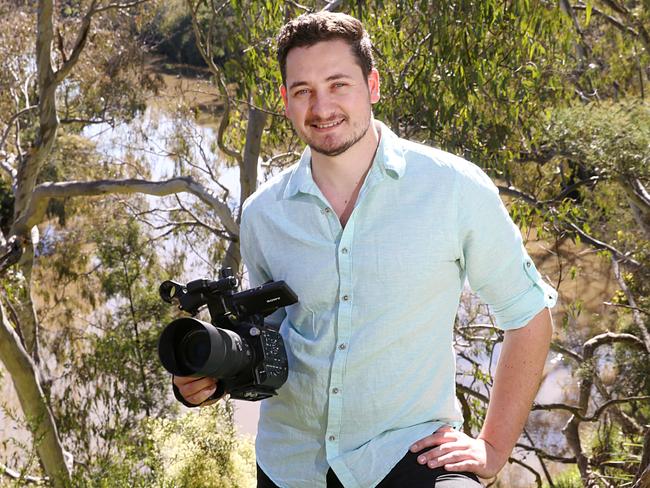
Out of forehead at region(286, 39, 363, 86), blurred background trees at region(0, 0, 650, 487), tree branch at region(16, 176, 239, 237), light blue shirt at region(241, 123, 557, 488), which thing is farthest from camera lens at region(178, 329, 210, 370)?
tree branch at region(16, 176, 239, 237)

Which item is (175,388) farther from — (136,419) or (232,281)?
(136,419)

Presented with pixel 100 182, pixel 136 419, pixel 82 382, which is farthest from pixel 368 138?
pixel 82 382

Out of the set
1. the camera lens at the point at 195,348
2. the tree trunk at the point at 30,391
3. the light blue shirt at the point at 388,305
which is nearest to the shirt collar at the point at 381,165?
the light blue shirt at the point at 388,305

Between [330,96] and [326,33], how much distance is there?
85mm

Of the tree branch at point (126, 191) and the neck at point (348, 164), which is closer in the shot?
the neck at point (348, 164)

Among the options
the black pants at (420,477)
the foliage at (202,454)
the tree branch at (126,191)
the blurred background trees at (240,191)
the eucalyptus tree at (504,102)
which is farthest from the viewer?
the tree branch at (126,191)

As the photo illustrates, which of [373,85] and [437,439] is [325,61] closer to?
[373,85]

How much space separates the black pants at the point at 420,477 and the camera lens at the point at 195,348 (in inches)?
10.9

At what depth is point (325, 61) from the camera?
127 cm

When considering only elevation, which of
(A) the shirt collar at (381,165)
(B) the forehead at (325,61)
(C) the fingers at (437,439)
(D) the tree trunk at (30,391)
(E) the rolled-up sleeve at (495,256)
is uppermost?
(B) the forehead at (325,61)

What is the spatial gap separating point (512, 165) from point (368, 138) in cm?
402

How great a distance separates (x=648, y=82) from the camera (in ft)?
→ 21.7

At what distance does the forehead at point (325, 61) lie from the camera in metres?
1.27

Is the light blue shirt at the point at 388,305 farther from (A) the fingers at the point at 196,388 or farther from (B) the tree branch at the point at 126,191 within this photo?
(B) the tree branch at the point at 126,191
